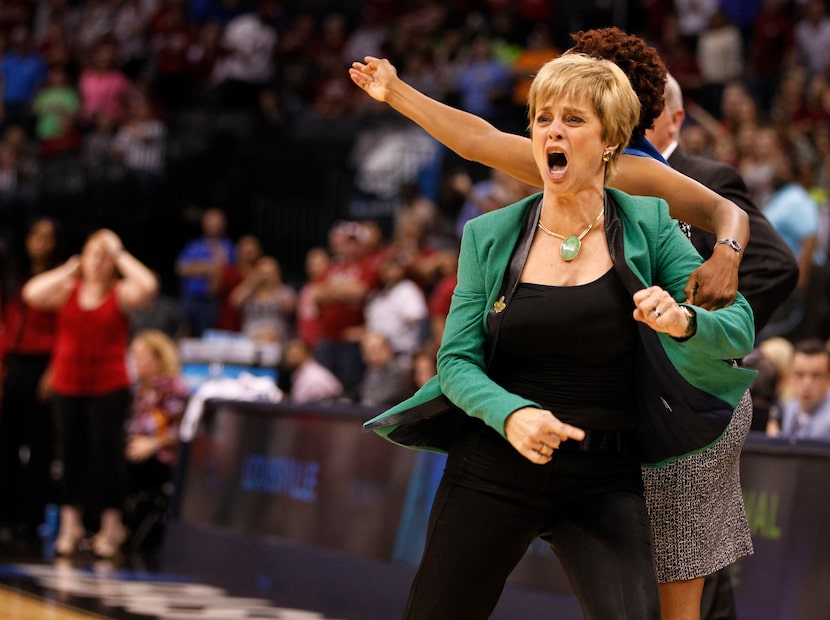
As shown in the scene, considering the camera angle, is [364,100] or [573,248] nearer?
[573,248]

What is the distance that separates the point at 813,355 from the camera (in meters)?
7.07

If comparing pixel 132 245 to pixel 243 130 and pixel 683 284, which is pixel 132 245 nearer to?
pixel 243 130

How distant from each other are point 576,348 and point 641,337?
0.53ft

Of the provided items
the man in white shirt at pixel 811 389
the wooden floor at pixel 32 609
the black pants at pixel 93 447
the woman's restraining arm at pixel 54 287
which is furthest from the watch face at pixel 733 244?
the woman's restraining arm at pixel 54 287

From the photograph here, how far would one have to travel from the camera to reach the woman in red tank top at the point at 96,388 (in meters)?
9.25

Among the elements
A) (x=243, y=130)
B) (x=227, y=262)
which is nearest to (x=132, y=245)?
(x=243, y=130)

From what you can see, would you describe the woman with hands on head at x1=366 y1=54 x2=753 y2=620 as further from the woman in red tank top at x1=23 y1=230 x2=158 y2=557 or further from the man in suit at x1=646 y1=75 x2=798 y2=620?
the woman in red tank top at x1=23 y1=230 x2=158 y2=557

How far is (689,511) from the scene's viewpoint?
3.72 metres

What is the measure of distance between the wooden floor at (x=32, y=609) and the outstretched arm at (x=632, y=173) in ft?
12.9

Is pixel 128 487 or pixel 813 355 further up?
pixel 813 355

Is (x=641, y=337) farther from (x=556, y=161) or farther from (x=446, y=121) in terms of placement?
(x=446, y=121)

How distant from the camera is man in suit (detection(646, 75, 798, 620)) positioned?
4.18 meters

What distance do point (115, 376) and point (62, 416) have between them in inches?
17.7

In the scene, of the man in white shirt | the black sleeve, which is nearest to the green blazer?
the black sleeve
